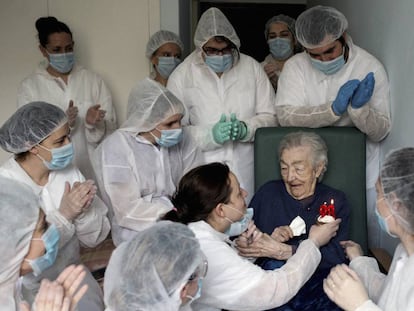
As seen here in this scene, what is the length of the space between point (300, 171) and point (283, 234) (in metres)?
0.28

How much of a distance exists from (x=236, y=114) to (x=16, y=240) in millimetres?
1653

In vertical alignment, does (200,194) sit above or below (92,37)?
below

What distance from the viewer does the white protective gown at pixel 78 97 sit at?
9.87 feet

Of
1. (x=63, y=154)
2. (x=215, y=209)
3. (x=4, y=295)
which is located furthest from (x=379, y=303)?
(x=63, y=154)

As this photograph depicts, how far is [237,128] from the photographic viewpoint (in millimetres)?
2535

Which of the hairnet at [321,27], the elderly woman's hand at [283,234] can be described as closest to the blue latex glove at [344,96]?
the hairnet at [321,27]

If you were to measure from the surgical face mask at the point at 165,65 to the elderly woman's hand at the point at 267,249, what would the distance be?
1660mm

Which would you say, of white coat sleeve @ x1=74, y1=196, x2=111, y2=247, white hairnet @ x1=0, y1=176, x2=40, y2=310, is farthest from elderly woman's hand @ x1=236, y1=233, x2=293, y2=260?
white hairnet @ x1=0, y1=176, x2=40, y2=310

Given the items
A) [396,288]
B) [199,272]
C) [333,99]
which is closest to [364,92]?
[333,99]

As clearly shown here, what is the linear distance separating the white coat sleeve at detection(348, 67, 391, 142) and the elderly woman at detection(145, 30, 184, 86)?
1418 millimetres

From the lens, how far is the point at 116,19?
3.62 m

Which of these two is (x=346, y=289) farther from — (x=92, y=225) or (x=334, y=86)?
(x=334, y=86)

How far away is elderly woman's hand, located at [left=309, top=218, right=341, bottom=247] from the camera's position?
1.86m

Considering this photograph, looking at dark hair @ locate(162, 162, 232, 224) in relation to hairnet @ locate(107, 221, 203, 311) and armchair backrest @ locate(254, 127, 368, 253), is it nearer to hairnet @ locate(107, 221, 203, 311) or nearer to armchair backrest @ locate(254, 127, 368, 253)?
hairnet @ locate(107, 221, 203, 311)
